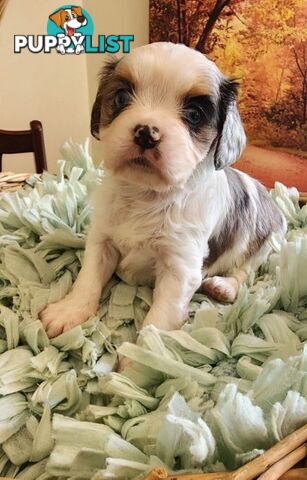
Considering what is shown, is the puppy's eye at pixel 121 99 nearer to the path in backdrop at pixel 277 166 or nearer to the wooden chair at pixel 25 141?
the wooden chair at pixel 25 141

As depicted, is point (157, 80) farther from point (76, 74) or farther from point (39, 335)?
point (76, 74)

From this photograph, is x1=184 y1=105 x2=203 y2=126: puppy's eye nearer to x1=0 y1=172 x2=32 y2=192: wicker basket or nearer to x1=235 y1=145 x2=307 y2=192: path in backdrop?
x1=0 y1=172 x2=32 y2=192: wicker basket

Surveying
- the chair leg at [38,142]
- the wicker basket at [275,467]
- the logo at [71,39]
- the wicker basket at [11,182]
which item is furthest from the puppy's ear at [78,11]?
the wicker basket at [275,467]

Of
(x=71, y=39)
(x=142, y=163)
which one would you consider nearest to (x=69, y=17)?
(x=71, y=39)

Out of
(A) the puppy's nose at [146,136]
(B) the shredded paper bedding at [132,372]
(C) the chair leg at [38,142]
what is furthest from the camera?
(C) the chair leg at [38,142]

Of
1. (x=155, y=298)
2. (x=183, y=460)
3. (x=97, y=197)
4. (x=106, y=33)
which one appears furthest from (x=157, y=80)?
(x=106, y=33)
